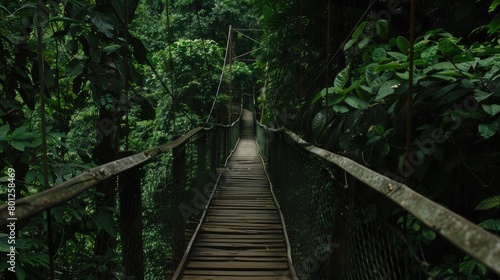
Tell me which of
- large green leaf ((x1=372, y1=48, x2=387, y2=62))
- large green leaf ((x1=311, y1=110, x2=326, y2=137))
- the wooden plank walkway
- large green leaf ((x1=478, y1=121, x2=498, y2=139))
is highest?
large green leaf ((x1=372, y1=48, x2=387, y2=62))

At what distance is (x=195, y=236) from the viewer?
9.29ft

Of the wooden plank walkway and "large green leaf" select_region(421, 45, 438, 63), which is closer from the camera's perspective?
"large green leaf" select_region(421, 45, 438, 63)

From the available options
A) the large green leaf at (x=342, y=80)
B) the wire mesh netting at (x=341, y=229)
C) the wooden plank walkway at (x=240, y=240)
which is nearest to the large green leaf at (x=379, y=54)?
the large green leaf at (x=342, y=80)

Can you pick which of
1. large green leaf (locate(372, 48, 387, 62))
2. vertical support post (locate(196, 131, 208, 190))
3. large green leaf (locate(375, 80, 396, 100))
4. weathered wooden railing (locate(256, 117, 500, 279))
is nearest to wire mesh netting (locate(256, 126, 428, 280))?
weathered wooden railing (locate(256, 117, 500, 279))

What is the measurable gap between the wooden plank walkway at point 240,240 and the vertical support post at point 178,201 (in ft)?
0.40

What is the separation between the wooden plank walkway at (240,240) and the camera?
93.6 inches

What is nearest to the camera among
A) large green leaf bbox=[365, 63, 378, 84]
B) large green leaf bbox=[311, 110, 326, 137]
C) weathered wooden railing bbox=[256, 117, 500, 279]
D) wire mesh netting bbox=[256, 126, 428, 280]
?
weathered wooden railing bbox=[256, 117, 500, 279]

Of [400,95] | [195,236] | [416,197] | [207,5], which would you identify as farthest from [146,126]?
[207,5]

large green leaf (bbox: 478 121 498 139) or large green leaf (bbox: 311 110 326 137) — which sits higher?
large green leaf (bbox: 478 121 498 139)

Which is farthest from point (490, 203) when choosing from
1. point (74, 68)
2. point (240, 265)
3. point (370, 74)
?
point (240, 265)

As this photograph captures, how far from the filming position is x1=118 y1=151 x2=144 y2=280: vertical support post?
4.46 ft

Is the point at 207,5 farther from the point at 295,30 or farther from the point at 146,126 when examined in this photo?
the point at 295,30

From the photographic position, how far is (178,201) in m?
2.36

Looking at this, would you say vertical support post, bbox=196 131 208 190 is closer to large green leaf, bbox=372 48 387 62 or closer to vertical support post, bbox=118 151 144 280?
vertical support post, bbox=118 151 144 280
